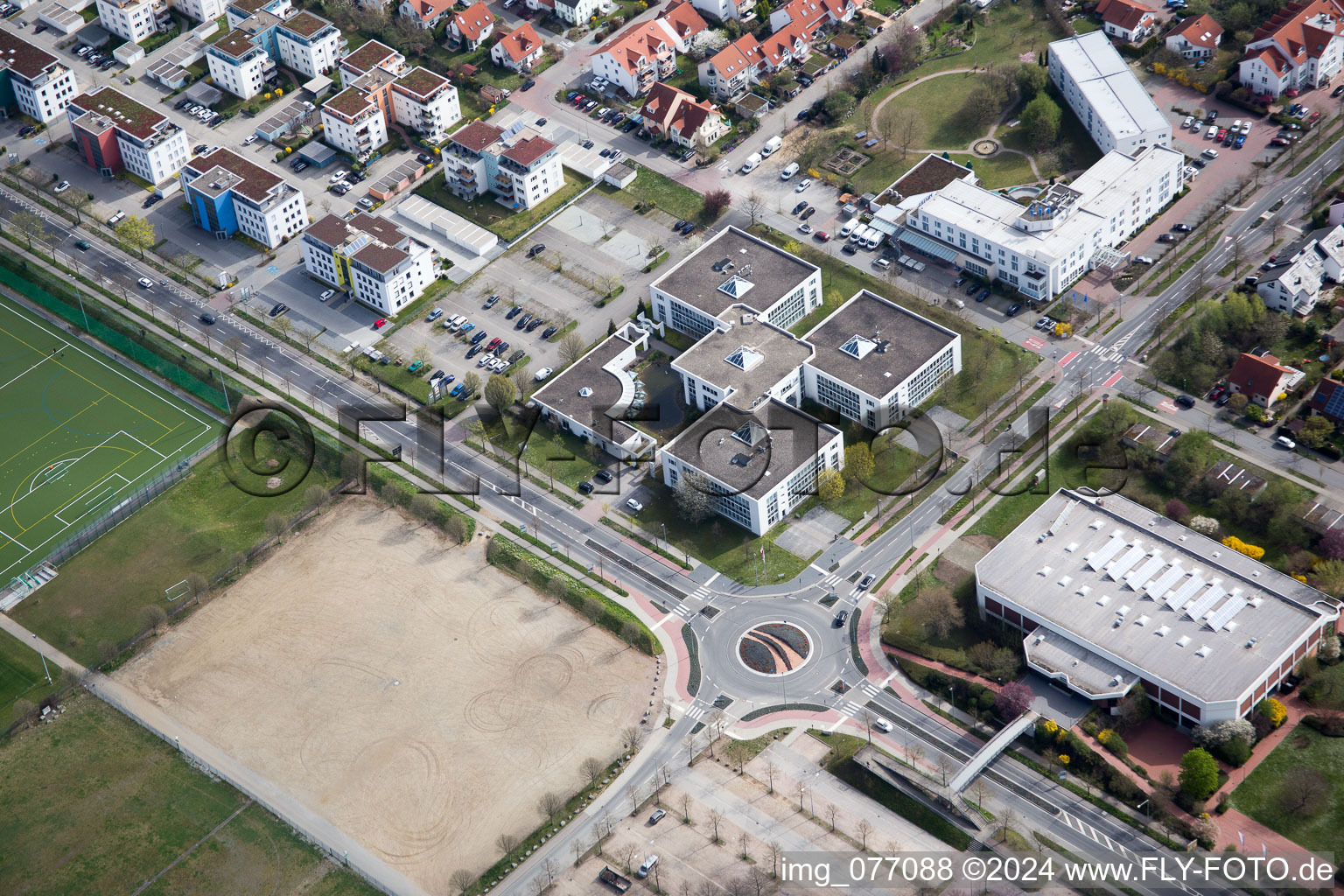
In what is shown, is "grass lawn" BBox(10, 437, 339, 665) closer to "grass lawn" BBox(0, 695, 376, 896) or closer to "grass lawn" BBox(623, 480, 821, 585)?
"grass lawn" BBox(0, 695, 376, 896)

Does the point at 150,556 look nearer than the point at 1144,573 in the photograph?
No

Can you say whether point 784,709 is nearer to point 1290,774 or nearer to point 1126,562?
point 1126,562

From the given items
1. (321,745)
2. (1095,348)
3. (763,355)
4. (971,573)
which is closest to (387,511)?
(321,745)

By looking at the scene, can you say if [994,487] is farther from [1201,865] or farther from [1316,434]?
[1201,865]

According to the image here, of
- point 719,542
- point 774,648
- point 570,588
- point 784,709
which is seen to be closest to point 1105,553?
point 774,648

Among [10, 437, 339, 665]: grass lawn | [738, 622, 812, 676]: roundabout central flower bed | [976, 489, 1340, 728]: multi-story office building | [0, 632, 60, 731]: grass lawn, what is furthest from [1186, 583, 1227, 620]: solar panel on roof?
[0, 632, 60, 731]: grass lawn
